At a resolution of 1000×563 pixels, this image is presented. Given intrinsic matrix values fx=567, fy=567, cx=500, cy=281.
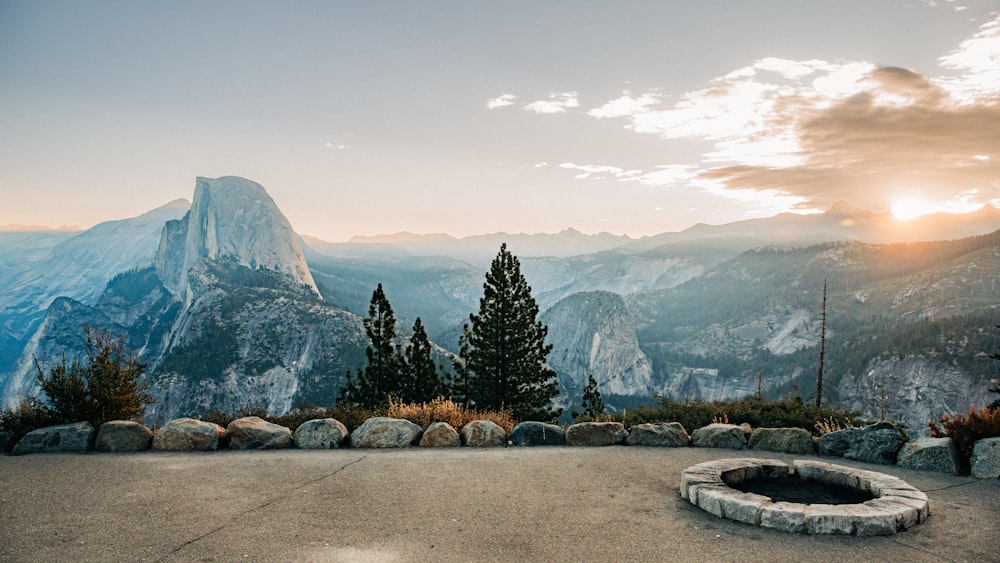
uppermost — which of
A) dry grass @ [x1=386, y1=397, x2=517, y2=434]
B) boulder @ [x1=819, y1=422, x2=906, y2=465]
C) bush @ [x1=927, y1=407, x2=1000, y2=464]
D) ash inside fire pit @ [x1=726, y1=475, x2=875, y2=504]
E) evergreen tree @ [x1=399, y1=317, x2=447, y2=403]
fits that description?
bush @ [x1=927, y1=407, x2=1000, y2=464]

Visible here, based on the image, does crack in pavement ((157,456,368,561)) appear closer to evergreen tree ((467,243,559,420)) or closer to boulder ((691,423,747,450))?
boulder ((691,423,747,450))

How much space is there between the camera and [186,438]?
13.2m

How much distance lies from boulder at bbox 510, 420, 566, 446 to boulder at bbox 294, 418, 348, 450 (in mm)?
4337

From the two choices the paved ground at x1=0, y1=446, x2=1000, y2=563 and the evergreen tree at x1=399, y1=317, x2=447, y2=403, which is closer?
the paved ground at x1=0, y1=446, x2=1000, y2=563

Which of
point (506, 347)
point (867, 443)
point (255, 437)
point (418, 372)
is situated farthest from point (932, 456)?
point (418, 372)

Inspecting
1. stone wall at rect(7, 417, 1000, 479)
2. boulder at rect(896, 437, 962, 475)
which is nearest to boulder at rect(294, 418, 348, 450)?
stone wall at rect(7, 417, 1000, 479)

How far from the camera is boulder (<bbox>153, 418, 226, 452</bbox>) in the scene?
43.0 ft

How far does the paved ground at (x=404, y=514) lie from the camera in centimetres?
750

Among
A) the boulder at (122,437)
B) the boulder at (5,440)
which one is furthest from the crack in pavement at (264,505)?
the boulder at (5,440)

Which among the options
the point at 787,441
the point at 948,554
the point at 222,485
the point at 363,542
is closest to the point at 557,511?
the point at 363,542

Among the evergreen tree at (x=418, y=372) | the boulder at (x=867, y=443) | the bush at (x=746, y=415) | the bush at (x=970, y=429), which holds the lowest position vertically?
the evergreen tree at (x=418, y=372)

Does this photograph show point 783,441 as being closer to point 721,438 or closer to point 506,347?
point 721,438

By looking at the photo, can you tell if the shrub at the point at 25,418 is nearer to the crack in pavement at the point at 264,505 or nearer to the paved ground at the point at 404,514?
the paved ground at the point at 404,514

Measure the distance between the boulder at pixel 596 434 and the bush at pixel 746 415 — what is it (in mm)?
3980
